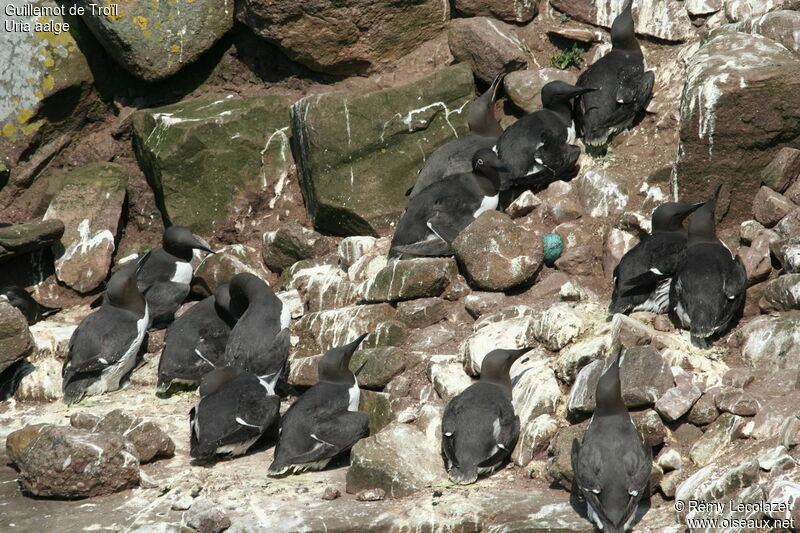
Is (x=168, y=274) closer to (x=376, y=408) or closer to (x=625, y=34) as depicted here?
(x=376, y=408)

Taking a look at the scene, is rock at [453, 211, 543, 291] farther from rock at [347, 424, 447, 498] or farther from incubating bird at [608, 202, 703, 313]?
rock at [347, 424, 447, 498]

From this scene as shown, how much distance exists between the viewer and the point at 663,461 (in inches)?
293

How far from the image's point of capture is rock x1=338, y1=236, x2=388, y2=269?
11.3m

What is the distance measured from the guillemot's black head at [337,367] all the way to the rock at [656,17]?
16.8 feet

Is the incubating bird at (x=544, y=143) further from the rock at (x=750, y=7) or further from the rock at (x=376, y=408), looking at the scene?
the rock at (x=376, y=408)

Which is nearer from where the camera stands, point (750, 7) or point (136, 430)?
point (136, 430)

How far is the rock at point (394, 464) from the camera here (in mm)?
7871

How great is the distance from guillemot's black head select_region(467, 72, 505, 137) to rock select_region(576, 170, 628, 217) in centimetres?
132

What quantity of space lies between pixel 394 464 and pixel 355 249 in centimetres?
379

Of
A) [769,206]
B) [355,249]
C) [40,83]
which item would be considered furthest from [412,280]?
[40,83]

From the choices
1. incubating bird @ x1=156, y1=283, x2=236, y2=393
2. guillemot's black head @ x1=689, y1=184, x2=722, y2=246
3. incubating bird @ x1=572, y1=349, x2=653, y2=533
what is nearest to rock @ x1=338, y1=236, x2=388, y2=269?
incubating bird @ x1=156, y1=283, x2=236, y2=393

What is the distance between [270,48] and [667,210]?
5.92 m

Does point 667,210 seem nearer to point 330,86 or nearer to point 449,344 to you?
point 449,344

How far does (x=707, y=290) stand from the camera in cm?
845
